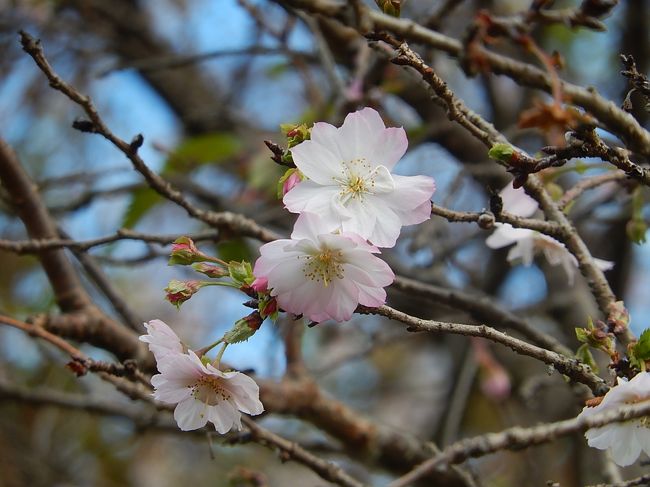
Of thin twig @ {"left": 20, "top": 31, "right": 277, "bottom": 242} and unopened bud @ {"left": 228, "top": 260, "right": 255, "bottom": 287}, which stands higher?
thin twig @ {"left": 20, "top": 31, "right": 277, "bottom": 242}

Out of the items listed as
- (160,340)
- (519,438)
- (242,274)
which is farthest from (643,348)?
(160,340)

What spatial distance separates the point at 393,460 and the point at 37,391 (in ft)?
3.38

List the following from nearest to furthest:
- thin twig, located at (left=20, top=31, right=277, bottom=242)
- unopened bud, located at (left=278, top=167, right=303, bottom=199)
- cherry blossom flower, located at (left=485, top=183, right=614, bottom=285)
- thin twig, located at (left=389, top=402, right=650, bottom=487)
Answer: thin twig, located at (left=389, top=402, right=650, bottom=487) → unopened bud, located at (left=278, top=167, right=303, bottom=199) → thin twig, located at (left=20, top=31, right=277, bottom=242) → cherry blossom flower, located at (left=485, top=183, right=614, bottom=285)

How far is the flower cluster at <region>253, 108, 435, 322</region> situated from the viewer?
2.75ft

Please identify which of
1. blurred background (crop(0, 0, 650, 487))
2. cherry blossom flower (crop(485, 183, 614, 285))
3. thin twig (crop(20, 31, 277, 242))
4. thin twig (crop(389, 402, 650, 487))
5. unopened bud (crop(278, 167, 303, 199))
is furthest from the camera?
blurred background (crop(0, 0, 650, 487))

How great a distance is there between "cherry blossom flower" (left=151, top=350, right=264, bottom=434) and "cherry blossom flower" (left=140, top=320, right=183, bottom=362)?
0.7 inches

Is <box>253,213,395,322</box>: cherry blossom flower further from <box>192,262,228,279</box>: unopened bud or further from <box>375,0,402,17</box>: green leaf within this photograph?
<box>375,0,402,17</box>: green leaf

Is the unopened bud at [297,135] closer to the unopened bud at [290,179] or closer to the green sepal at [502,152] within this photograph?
the unopened bud at [290,179]

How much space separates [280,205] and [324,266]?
154 centimetres

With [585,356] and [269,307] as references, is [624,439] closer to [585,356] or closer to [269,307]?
[585,356]

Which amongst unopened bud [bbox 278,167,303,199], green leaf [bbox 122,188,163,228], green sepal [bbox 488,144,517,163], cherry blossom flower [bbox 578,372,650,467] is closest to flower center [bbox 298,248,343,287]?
unopened bud [bbox 278,167,303,199]

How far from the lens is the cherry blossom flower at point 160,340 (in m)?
0.91

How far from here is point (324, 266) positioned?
2.81 feet

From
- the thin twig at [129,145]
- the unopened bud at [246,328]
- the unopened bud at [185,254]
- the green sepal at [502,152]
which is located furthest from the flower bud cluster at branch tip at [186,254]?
the green sepal at [502,152]
